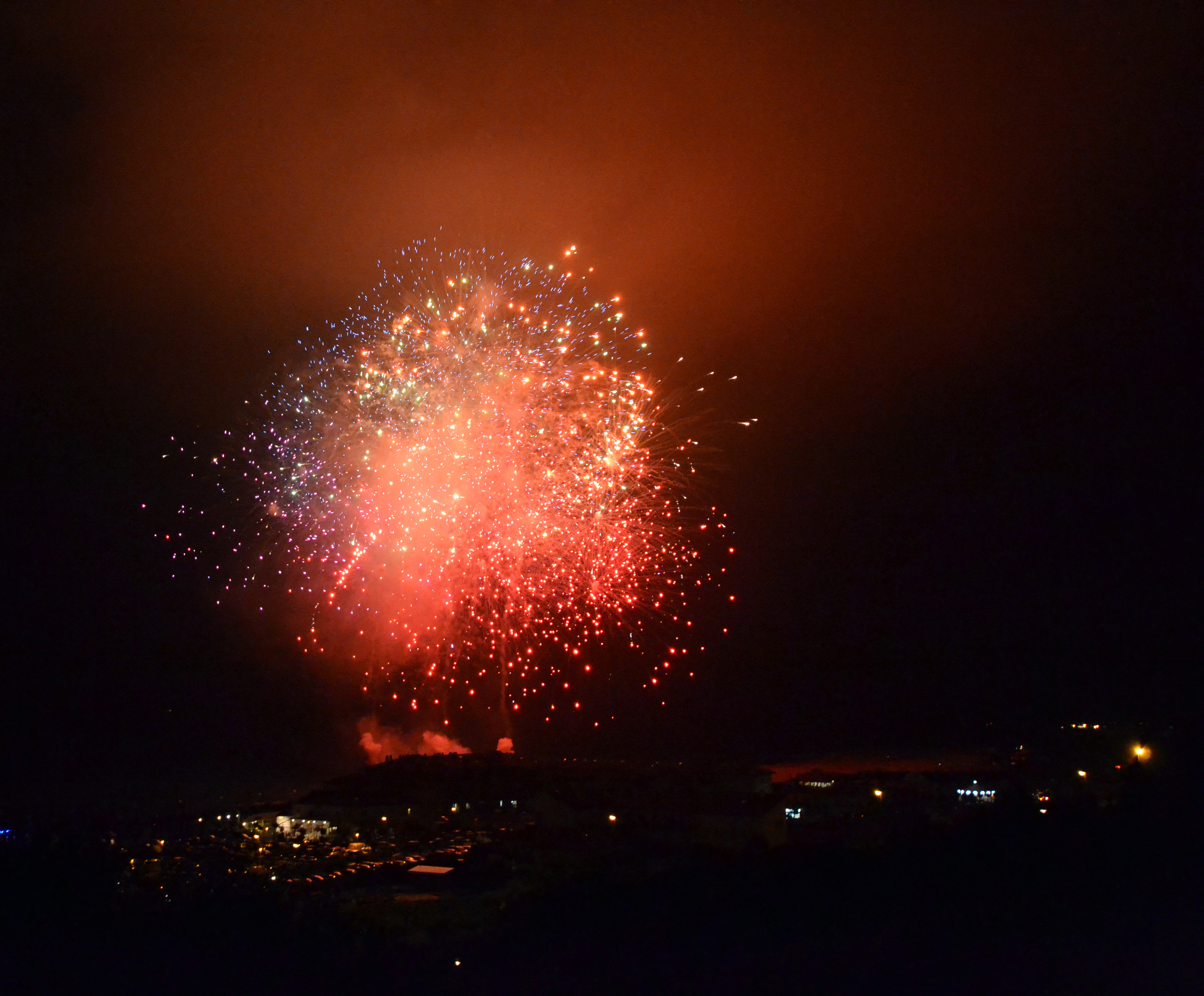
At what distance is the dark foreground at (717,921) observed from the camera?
6.05 meters

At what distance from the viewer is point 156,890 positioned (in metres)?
8.45

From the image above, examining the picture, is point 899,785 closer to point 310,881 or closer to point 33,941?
point 310,881

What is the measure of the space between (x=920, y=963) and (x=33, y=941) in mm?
6850

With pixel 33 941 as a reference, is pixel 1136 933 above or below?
below

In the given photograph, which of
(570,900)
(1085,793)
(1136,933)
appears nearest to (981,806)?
(1085,793)

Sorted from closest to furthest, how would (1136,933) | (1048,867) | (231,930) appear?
(1136,933) < (231,930) < (1048,867)

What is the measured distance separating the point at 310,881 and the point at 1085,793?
8685 mm

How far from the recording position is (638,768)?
19594 millimetres

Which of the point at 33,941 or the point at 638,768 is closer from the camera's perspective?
the point at 33,941

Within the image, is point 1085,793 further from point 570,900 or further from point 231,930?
point 231,930

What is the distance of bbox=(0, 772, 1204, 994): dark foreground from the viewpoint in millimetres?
6055

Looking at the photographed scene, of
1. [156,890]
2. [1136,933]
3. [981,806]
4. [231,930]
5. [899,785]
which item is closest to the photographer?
[1136,933]

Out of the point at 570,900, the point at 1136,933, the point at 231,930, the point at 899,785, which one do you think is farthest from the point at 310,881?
the point at 899,785

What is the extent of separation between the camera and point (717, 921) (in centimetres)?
693
